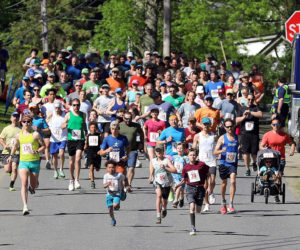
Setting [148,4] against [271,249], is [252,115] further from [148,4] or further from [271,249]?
[148,4]

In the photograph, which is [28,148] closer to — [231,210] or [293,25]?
[231,210]

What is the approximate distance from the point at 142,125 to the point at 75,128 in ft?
10.5

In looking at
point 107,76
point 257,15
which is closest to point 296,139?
point 107,76

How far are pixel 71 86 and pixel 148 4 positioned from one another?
41.0 ft

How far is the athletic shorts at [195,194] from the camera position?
1592 centimetres

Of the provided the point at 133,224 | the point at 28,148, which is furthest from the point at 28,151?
the point at 133,224

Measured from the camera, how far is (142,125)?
23.7 meters

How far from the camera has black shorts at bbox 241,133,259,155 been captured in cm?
2295

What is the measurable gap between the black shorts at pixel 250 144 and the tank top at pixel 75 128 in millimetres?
4187

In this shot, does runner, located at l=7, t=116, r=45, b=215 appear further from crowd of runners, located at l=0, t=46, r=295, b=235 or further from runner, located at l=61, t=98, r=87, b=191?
runner, located at l=61, t=98, r=87, b=191

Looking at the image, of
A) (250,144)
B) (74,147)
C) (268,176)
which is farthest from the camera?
(250,144)

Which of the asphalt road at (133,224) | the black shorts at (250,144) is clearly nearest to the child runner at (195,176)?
the asphalt road at (133,224)

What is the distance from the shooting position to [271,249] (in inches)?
562

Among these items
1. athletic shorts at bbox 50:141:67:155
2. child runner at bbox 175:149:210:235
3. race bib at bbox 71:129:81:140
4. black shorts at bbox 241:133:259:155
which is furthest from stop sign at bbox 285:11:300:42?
child runner at bbox 175:149:210:235
